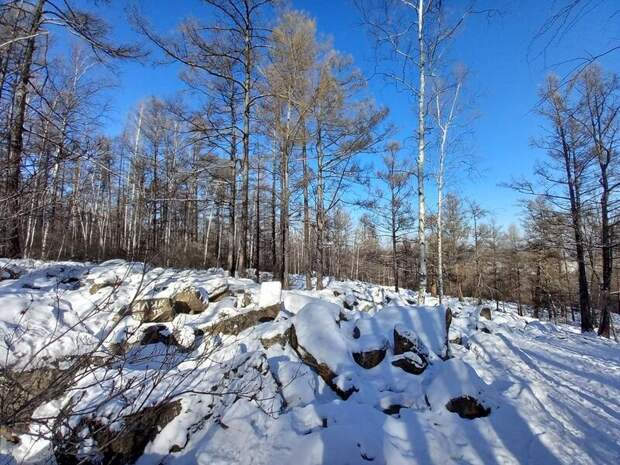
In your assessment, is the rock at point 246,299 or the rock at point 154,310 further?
the rock at point 246,299

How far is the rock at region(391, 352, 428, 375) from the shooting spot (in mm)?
4387

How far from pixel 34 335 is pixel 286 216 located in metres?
7.62

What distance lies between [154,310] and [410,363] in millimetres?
5045

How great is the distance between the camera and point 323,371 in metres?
4.20

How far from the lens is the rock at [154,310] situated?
630 centimetres

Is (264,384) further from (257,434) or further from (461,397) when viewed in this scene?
(461,397)

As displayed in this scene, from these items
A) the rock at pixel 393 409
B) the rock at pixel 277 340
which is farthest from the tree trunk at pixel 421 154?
the rock at pixel 393 409

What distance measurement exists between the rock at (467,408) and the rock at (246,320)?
3.83m

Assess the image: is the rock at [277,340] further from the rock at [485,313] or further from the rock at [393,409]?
the rock at [485,313]

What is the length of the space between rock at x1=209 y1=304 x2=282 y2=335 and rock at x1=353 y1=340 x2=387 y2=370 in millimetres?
2480

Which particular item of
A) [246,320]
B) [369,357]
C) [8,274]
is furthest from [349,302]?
[8,274]

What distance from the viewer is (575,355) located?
705 centimetres

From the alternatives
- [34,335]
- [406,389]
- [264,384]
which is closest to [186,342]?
[34,335]

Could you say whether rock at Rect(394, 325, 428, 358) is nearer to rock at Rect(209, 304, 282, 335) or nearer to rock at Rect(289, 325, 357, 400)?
rock at Rect(289, 325, 357, 400)
